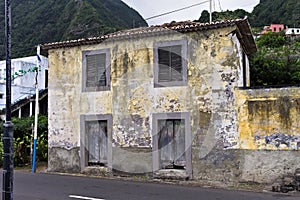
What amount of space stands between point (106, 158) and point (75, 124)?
6.33 ft

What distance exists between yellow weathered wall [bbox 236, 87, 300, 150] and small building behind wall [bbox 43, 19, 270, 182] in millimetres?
363

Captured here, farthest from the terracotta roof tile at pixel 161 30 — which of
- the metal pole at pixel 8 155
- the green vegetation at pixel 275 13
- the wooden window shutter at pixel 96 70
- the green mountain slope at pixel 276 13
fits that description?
the green mountain slope at pixel 276 13

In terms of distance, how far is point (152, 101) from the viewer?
13711mm

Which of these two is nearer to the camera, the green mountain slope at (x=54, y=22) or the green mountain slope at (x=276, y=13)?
the green mountain slope at (x=54, y=22)

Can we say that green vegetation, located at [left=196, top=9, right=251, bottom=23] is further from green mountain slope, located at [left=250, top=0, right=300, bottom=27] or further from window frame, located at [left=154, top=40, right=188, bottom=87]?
green mountain slope, located at [left=250, top=0, right=300, bottom=27]

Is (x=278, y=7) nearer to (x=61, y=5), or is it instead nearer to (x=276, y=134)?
(x=61, y=5)

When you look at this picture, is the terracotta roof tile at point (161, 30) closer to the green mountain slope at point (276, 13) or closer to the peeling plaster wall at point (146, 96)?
the peeling plaster wall at point (146, 96)

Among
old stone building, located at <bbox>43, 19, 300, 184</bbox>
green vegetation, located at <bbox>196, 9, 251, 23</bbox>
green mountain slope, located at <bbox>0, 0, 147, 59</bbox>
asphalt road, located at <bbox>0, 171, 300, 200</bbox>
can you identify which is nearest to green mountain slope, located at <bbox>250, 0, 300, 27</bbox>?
green vegetation, located at <bbox>196, 9, 251, 23</bbox>

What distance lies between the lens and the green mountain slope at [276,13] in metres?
61.0

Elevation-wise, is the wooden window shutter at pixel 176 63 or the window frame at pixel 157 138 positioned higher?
the wooden window shutter at pixel 176 63

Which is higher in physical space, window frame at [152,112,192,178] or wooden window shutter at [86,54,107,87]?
wooden window shutter at [86,54,107,87]

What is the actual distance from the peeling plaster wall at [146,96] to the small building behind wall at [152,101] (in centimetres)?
3

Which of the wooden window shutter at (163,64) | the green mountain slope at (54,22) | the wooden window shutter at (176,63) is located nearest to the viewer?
the wooden window shutter at (176,63)

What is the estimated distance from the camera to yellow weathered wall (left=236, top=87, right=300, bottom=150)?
461 inches
